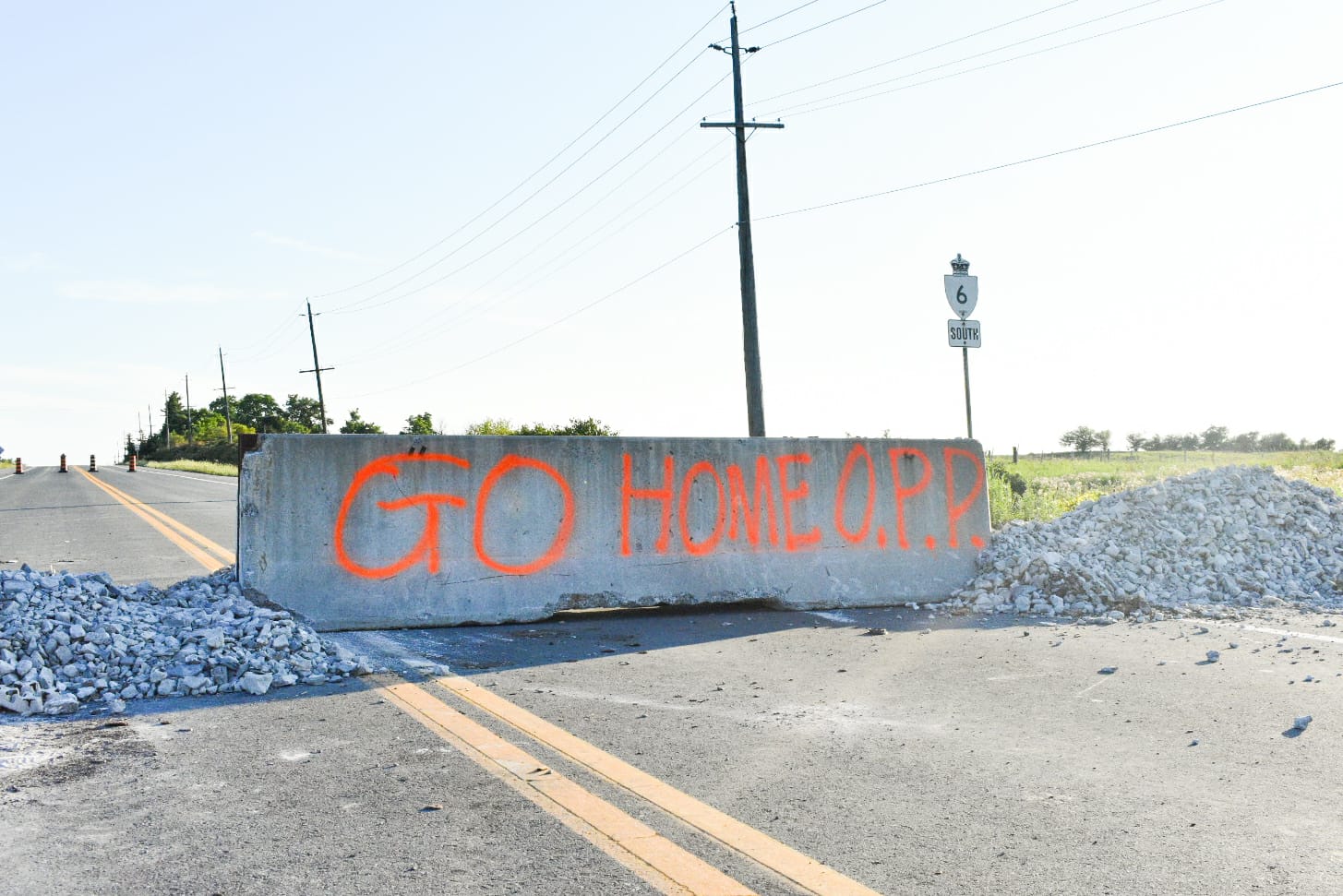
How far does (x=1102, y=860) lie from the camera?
3.51 metres

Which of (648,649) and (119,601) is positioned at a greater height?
(119,601)

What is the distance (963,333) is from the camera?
12734mm

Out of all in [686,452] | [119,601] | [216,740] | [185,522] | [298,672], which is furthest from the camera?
[185,522]

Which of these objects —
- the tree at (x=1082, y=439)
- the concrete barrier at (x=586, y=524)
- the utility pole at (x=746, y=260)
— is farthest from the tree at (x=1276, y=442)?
the concrete barrier at (x=586, y=524)

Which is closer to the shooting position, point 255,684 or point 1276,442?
point 255,684

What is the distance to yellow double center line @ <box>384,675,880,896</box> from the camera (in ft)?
10.9

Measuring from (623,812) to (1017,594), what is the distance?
20.6 feet

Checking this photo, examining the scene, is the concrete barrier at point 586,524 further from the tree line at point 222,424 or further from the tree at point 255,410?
the tree at point 255,410

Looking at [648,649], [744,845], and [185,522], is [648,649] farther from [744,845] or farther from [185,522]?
[185,522]

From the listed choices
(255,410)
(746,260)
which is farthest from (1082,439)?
(255,410)

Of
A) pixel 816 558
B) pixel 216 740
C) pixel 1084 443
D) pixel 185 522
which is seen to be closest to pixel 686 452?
pixel 816 558

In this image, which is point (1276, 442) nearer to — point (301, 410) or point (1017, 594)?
point (1017, 594)

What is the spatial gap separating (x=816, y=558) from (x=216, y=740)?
5.52 m

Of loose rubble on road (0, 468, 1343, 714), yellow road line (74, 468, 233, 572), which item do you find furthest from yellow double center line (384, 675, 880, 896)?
yellow road line (74, 468, 233, 572)
